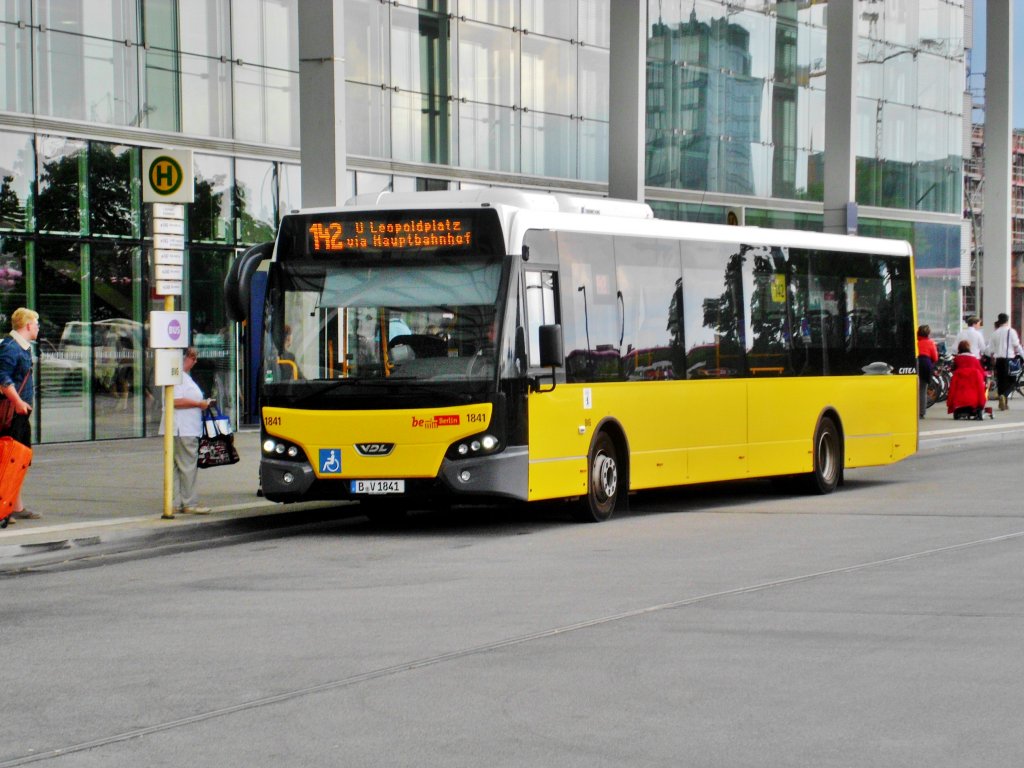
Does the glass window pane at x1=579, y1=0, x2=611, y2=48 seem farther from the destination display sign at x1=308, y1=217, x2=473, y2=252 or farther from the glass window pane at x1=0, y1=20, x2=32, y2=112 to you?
the destination display sign at x1=308, y1=217, x2=473, y2=252

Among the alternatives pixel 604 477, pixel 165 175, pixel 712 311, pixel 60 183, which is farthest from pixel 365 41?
pixel 604 477

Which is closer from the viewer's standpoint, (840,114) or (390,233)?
(390,233)

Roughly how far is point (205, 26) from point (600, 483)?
14626mm

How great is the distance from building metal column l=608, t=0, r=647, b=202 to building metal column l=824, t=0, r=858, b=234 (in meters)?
4.66

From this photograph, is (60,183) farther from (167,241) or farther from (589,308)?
(589,308)

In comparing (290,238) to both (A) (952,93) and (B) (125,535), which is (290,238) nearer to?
(B) (125,535)

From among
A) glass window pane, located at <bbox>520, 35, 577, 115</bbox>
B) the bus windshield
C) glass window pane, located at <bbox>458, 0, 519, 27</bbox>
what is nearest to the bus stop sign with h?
the bus windshield

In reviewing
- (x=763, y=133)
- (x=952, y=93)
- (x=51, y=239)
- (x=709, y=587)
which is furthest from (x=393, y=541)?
(x=952, y=93)

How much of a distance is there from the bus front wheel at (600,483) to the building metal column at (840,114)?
16.7 meters

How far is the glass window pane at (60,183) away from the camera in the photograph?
25125 mm

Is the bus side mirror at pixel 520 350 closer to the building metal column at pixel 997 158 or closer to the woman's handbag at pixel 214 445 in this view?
the woman's handbag at pixel 214 445

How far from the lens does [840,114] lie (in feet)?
108

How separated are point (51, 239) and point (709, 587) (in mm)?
16427

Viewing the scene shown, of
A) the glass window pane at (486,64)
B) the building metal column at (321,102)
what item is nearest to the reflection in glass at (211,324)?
the building metal column at (321,102)
